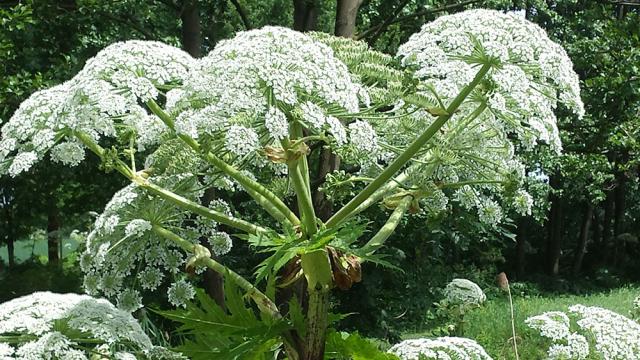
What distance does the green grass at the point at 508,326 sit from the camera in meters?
8.00

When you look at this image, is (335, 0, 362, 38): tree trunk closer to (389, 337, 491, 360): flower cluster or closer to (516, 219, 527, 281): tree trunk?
(389, 337, 491, 360): flower cluster

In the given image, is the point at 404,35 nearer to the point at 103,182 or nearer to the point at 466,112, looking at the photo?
the point at 103,182

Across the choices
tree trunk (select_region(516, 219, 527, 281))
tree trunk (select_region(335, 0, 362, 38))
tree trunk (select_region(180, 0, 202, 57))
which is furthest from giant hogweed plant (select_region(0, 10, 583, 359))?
tree trunk (select_region(516, 219, 527, 281))

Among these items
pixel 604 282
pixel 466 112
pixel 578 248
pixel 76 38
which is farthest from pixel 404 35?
pixel 578 248

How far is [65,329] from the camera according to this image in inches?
106

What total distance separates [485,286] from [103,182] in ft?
23.0

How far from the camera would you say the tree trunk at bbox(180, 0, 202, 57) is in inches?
285

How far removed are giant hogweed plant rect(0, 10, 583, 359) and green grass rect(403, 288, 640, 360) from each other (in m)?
3.93

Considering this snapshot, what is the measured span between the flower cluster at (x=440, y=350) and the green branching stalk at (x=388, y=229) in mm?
460

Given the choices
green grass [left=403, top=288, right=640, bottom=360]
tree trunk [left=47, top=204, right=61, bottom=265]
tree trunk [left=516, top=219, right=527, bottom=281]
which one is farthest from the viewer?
tree trunk [left=516, top=219, right=527, bottom=281]

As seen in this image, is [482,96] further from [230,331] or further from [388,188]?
[230,331]

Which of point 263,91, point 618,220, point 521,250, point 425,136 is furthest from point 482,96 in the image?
point 618,220

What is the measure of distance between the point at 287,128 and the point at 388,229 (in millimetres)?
681

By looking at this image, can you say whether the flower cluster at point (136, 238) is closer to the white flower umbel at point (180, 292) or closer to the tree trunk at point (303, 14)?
the white flower umbel at point (180, 292)
